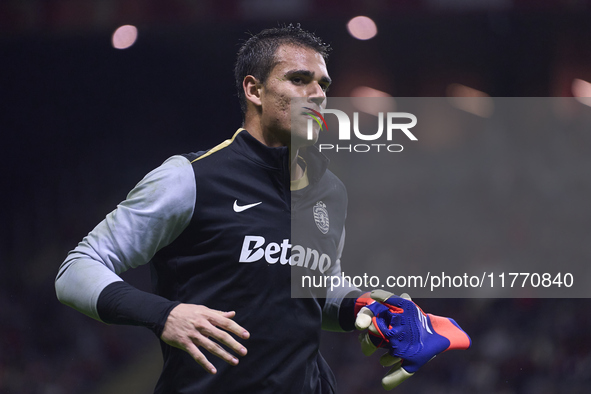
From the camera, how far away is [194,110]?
4.02m

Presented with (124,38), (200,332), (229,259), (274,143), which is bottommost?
(200,332)

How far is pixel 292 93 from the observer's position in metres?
1.61

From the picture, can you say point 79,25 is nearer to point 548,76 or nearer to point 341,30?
point 341,30

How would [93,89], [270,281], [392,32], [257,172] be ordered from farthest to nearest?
1. [392,32]
2. [93,89]
3. [257,172]
4. [270,281]

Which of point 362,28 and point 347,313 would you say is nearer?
point 347,313

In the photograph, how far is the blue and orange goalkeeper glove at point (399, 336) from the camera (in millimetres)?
1475

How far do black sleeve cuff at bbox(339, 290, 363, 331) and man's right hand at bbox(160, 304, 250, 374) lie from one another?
0.64 metres

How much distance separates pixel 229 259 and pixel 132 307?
0.30 m

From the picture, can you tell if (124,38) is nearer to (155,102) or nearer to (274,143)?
(155,102)

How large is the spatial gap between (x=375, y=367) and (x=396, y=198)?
4.41ft

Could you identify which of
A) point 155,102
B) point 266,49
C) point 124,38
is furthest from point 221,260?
point 124,38

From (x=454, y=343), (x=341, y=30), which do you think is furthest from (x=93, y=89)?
(x=454, y=343)

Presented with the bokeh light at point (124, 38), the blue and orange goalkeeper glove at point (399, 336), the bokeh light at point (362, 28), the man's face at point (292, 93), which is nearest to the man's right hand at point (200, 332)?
the blue and orange goalkeeper glove at point (399, 336)

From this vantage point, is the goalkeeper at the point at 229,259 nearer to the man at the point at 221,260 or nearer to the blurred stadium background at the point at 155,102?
the man at the point at 221,260
